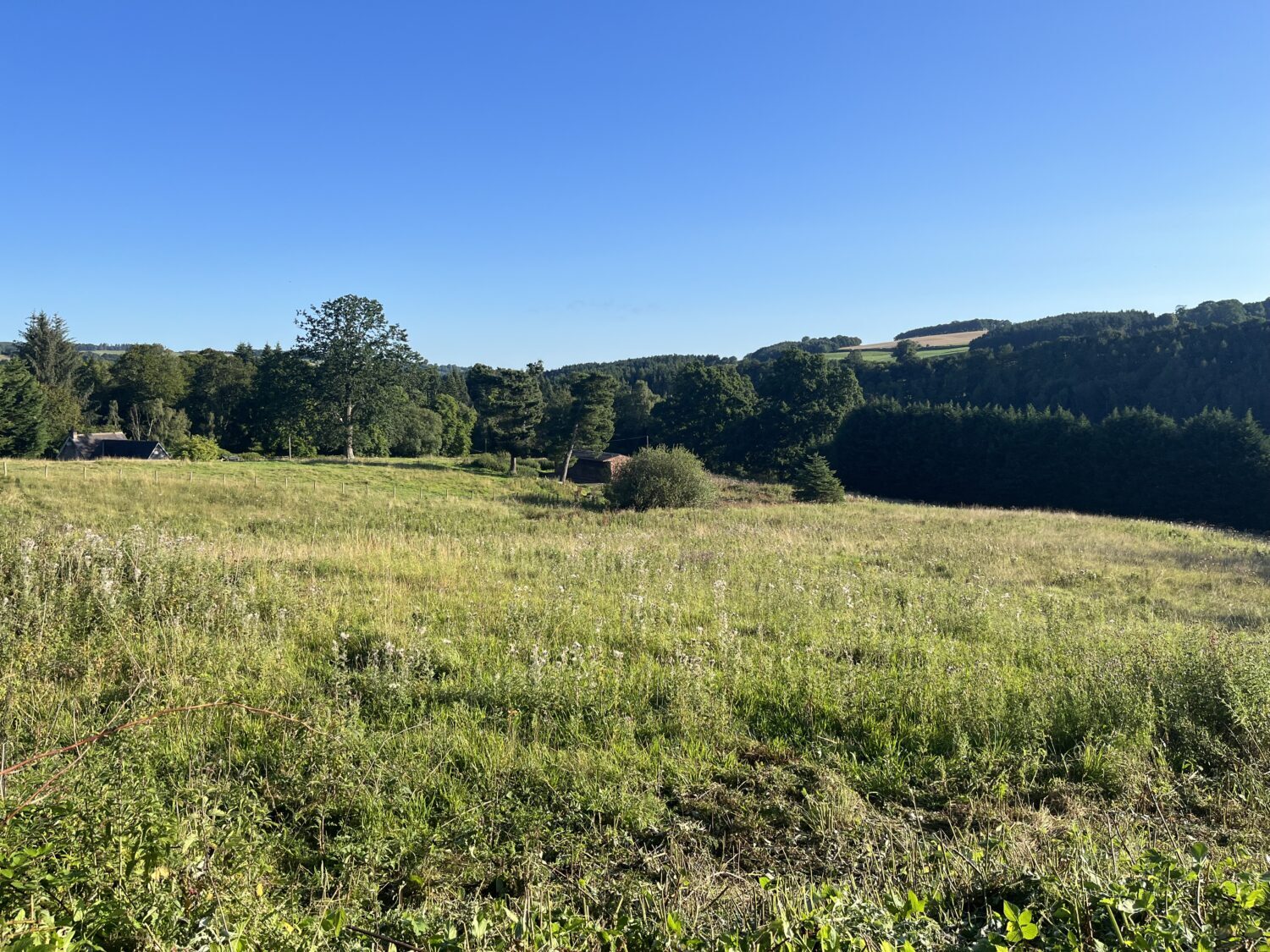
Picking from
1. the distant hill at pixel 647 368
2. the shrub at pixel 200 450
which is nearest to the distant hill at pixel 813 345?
the distant hill at pixel 647 368

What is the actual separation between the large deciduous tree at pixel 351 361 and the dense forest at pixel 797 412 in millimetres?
112

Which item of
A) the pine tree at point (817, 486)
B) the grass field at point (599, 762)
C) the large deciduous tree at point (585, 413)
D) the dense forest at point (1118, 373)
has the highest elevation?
the dense forest at point (1118, 373)

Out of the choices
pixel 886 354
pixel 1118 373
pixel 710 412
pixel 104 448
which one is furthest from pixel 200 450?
pixel 886 354

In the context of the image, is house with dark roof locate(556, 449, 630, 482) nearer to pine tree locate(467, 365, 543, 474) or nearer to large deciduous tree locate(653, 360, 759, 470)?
pine tree locate(467, 365, 543, 474)

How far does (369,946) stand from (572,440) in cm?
3912

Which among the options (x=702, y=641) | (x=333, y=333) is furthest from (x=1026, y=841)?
(x=333, y=333)

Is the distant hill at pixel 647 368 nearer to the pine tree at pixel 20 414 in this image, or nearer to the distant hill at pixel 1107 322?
the distant hill at pixel 1107 322

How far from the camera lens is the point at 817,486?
31.6m

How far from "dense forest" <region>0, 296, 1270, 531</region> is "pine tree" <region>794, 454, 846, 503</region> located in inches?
20.8

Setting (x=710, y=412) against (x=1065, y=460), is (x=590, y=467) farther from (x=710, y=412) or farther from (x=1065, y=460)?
(x=1065, y=460)

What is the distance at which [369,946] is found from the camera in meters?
2.45

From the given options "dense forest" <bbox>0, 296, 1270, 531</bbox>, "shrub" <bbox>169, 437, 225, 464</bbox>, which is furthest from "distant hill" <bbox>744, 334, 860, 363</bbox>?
"shrub" <bbox>169, 437, 225, 464</bbox>

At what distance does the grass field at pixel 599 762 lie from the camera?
246 centimetres

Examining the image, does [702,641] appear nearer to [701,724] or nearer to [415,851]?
[701,724]
